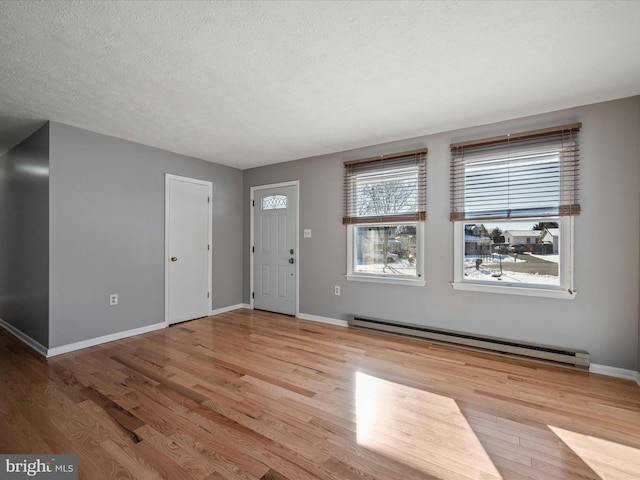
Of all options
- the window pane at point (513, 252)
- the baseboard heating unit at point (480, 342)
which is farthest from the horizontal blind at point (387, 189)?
the baseboard heating unit at point (480, 342)

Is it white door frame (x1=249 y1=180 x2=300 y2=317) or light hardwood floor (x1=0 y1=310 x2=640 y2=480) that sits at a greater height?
white door frame (x1=249 y1=180 x2=300 y2=317)

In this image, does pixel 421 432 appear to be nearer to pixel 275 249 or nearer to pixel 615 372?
pixel 615 372

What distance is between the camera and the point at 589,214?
2.81 meters

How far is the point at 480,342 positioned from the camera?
3.29m

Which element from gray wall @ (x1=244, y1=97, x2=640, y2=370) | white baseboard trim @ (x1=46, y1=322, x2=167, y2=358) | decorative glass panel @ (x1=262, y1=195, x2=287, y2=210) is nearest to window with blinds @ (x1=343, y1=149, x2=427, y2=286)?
gray wall @ (x1=244, y1=97, x2=640, y2=370)

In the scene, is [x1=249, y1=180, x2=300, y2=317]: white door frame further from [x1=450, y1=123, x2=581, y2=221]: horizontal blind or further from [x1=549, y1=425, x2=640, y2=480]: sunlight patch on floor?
[x1=549, y1=425, x2=640, y2=480]: sunlight patch on floor

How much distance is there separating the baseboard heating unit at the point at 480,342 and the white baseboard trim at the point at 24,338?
356 cm

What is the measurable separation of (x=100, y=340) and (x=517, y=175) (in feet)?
16.6

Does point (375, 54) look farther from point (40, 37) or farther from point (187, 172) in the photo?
point (187, 172)

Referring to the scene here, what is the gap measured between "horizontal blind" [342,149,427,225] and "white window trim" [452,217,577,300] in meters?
0.55

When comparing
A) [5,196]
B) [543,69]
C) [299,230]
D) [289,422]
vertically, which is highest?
[543,69]

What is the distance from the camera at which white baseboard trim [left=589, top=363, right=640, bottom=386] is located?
8.64 ft

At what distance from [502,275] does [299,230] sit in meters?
2.80

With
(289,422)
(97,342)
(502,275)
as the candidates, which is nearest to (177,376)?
(289,422)
